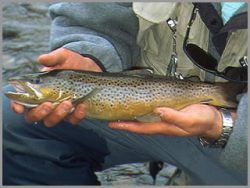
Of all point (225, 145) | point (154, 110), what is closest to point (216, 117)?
point (225, 145)

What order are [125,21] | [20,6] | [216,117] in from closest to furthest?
1. [216,117]
2. [125,21]
3. [20,6]

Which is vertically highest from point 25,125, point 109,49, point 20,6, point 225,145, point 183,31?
point 183,31

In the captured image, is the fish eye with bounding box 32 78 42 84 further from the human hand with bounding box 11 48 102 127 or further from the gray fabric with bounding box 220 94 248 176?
the gray fabric with bounding box 220 94 248 176

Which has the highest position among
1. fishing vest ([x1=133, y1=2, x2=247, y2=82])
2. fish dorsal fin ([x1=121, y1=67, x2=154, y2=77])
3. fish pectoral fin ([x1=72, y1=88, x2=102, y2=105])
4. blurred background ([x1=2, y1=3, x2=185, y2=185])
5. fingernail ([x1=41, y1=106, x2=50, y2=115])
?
fishing vest ([x1=133, y1=2, x2=247, y2=82])

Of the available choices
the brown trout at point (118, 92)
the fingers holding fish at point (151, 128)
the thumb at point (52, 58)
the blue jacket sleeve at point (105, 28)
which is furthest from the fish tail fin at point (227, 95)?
the thumb at point (52, 58)

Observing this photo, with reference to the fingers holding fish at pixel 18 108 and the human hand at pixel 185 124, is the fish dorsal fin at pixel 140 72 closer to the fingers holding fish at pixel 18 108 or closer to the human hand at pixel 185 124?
the human hand at pixel 185 124

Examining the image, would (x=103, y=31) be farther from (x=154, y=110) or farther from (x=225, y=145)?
(x=225, y=145)

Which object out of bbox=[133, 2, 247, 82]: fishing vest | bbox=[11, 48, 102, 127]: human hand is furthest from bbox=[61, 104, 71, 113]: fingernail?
bbox=[133, 2, 247, 82]: fishing vest
